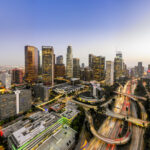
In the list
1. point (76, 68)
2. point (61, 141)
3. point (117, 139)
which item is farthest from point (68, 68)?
point (117, 139)

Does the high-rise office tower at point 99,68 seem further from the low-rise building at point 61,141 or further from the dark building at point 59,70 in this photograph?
the low-rise building at point 61,141

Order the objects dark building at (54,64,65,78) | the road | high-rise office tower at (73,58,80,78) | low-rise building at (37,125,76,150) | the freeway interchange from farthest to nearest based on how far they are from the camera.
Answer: high-rise office tower at (73,58,80,78)
dark building at (54,64,65,78)
the freeway interchange
the road
low-rise building at (37,125,76,150)

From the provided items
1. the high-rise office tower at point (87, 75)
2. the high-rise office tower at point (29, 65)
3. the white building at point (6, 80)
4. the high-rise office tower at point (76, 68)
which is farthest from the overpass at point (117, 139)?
the high-rise office tower at point (76, 68)

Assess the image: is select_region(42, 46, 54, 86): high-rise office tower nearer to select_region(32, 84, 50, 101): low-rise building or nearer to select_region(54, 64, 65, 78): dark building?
select_region(32, 84, 50, 101): low-rise building

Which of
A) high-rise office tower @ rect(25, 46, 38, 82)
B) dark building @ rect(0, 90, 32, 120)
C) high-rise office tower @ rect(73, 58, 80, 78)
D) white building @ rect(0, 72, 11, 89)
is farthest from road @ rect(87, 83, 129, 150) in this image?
high-rise office tower @ rect(73, 58, 80, 78)

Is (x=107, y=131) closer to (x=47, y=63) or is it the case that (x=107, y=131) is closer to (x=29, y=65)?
(x=47, y=63)

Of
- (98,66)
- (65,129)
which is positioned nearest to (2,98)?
(65,129)
